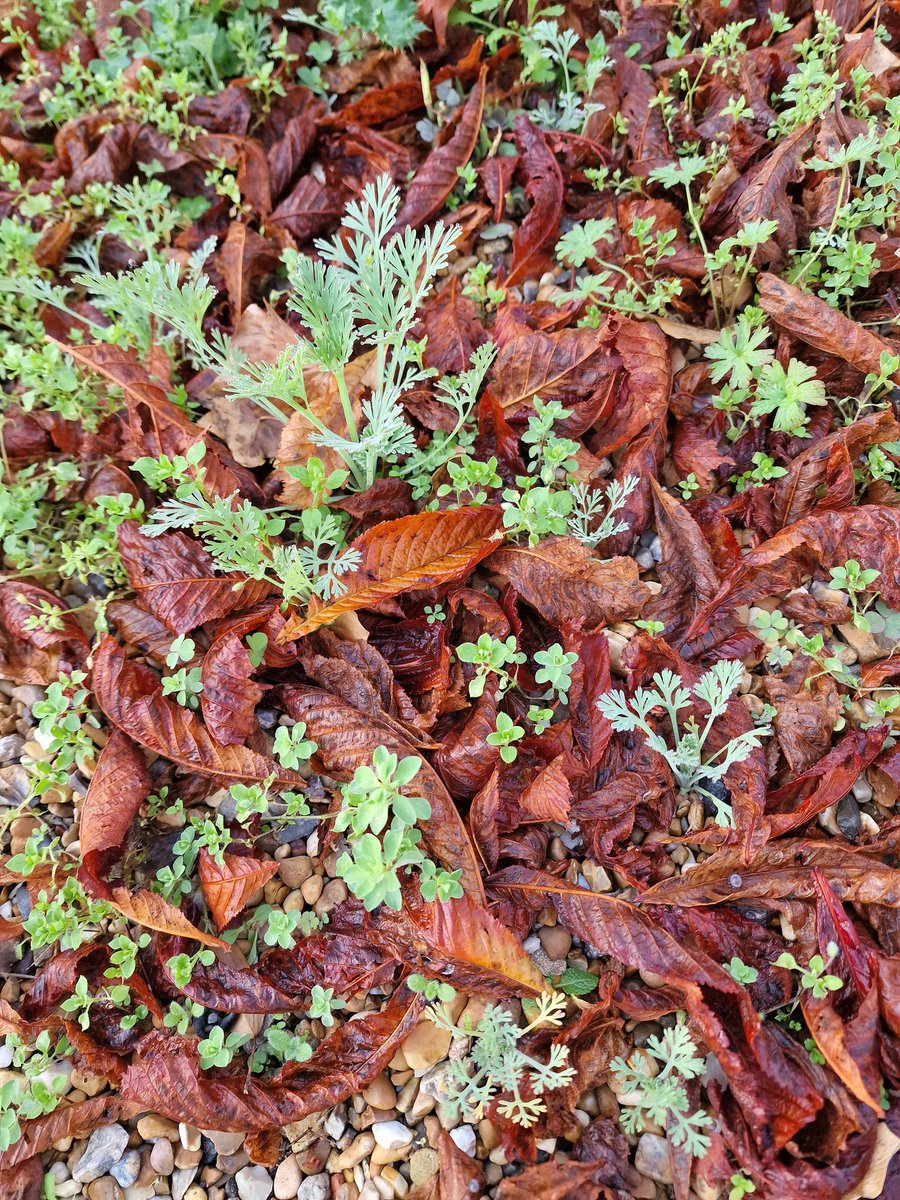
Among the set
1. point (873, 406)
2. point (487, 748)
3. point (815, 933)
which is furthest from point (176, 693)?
point (873, 406)

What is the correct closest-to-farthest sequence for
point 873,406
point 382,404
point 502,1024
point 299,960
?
1. point 502,1024
2. point 299,960
3. point 382,404
4. point 873,406

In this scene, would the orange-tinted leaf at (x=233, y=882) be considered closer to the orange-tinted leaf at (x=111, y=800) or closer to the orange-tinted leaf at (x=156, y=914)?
the orange-tinted leaf at (x=156, y=914)

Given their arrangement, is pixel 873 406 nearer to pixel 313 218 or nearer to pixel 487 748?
pixel 487 748

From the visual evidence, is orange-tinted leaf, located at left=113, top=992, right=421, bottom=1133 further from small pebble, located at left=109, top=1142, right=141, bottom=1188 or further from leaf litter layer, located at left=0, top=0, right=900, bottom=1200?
small pebble, located at left=109, top=1142, right=141, bottom=1188

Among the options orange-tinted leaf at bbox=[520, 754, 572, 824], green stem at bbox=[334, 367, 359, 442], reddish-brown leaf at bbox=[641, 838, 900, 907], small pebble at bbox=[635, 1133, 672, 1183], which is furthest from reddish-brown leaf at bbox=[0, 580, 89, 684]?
small pebble at bbox=[635, 1133, 672, 1183]

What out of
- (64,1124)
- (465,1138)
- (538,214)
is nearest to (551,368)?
(538,214)
